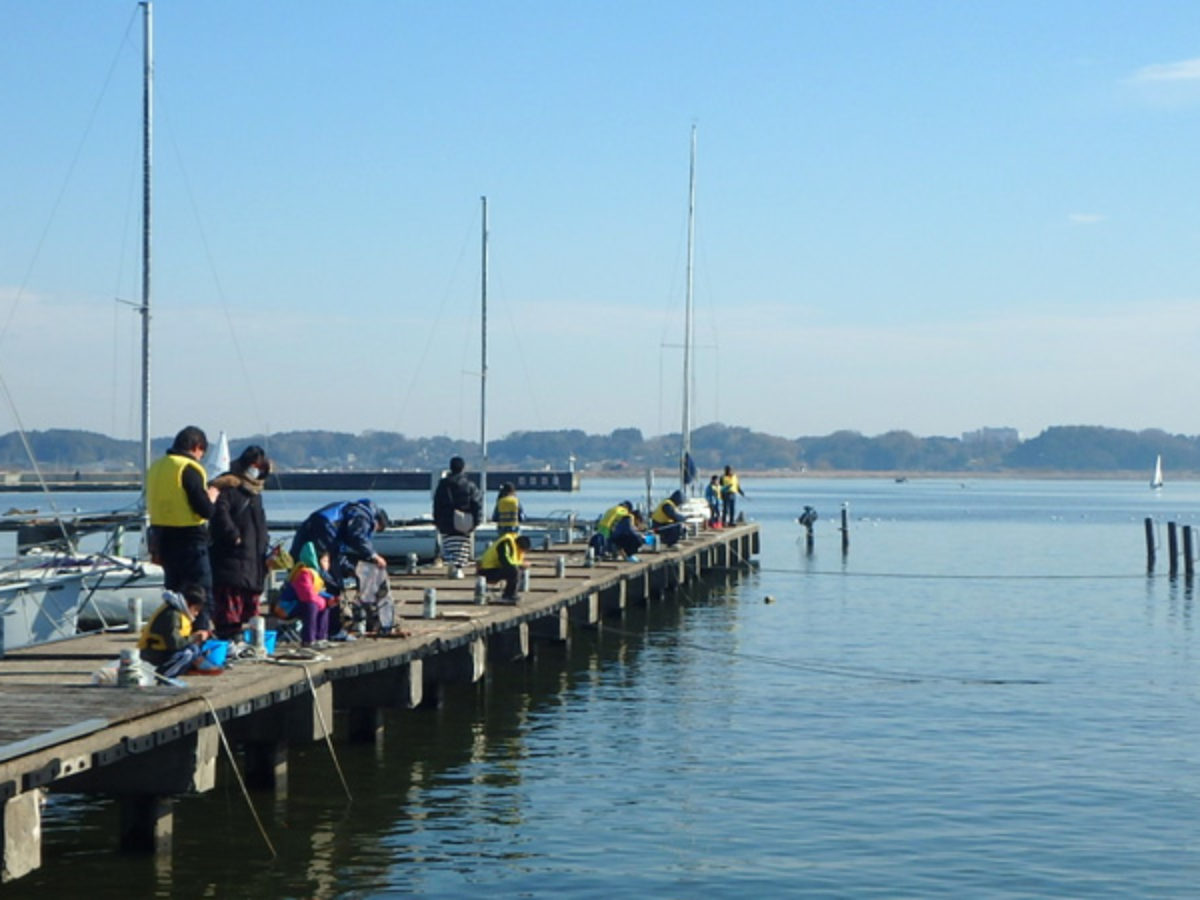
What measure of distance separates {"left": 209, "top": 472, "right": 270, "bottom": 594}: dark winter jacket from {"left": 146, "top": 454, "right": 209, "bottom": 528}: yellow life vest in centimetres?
46

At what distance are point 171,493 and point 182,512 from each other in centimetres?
19

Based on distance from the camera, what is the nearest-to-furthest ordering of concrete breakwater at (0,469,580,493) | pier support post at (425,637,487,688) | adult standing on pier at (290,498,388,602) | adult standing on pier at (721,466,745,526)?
adult standing on pier at (290,498,388,602)
pier support post at (425,637,487,688)
adult standing on pier at (721,466,745,526)
concrete breakwater at (0,469,580,493)

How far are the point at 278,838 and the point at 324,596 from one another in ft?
10.7

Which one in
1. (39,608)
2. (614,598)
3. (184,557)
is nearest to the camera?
(184,557)

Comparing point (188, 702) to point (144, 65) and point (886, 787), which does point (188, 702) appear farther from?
point (144, 65)

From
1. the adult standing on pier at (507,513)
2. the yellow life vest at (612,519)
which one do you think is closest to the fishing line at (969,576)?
the yellow life vest at (612,519)

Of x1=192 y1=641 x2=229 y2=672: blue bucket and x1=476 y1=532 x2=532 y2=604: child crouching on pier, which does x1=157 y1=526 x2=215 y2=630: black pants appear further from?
x1=476 y1=532 x2=532 y2=604: child crouching on pier

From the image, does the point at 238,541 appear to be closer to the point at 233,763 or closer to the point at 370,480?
the point at 233,763

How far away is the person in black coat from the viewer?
15.5 meters

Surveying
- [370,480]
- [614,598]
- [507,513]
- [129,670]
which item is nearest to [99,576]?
[507,513]

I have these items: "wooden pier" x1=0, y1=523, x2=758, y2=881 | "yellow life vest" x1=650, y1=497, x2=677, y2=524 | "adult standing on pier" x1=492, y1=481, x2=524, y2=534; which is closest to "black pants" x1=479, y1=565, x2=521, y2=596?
"wooden pier" x1=0, y1=523, x2=758, y2=881

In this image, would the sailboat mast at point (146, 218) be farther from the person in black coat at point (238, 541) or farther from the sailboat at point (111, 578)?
the person in black coat at point (238, 541)

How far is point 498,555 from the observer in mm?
24484

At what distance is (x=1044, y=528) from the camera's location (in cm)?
9400
